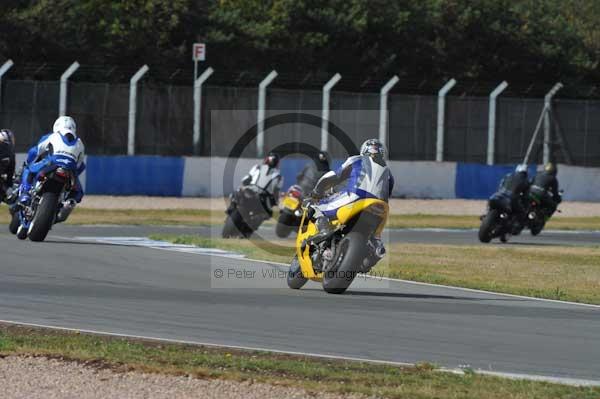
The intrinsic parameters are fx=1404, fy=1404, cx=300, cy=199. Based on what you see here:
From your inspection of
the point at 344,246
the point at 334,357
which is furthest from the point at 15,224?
the point at 334,357

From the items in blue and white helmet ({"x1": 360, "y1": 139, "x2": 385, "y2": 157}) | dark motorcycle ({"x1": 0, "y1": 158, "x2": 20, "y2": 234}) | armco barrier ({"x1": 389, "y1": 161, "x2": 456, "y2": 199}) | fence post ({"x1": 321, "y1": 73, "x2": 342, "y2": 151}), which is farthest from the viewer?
armco barrier ({"x1": 389, "y1": 161, "x2": 456, "y2": 199})

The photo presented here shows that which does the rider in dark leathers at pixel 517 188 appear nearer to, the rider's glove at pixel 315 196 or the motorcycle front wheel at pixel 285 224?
the motorcycle front wheel at pixel 285 224

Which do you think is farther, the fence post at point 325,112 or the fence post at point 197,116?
the fence post at point 325,112

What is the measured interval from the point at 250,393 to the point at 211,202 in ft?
76.8

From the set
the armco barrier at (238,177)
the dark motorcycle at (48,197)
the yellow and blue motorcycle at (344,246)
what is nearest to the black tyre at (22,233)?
the dark motorcycle at (48,197)

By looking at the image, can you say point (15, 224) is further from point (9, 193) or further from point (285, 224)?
point (285, 224)

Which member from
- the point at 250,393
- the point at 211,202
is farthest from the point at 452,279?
the point at 211,202

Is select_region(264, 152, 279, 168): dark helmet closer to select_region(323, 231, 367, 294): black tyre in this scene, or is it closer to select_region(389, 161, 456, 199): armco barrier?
select_region(323, 231, 367, 294): black tyre

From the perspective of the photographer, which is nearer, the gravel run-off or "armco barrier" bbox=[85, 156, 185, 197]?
the gravel run-off

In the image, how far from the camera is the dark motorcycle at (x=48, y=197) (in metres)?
16.3

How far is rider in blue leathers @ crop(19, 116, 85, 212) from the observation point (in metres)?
16.6

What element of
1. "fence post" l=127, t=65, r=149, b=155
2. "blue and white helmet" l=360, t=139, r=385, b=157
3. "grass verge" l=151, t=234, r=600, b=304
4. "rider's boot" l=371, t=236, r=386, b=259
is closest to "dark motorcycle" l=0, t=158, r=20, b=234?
"grass verge" l=151, t=234, r=600, b=304

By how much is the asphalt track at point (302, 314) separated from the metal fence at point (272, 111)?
1500 centimetres

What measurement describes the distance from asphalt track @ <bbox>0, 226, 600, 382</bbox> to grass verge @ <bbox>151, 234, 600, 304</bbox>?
81 centimetres
